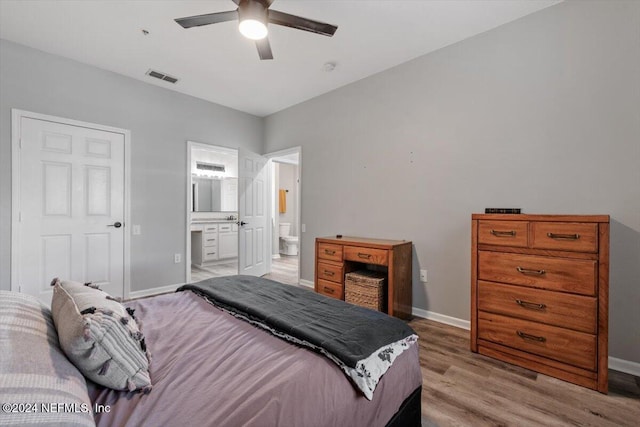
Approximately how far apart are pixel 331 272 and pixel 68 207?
309 centimetres

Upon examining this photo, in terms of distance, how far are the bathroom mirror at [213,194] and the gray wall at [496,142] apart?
326 cm

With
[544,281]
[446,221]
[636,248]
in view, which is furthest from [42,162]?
[636,248]

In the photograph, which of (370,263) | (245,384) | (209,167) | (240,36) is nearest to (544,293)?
(370,263)

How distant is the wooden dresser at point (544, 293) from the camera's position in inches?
70.1

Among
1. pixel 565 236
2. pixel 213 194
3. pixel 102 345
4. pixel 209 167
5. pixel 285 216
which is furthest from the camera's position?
pixel 285 216

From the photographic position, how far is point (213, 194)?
20.6 ft

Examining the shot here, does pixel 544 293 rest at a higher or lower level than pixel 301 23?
lower

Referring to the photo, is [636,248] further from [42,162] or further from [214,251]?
[214,251]

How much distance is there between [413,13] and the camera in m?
2.38

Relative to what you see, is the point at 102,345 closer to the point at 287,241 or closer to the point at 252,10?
the point at 252,10

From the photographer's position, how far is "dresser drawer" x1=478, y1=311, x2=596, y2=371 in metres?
1.81

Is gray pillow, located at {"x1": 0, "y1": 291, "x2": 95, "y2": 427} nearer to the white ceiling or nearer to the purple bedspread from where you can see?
the purple bedspread

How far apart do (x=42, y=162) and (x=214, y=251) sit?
3216 mm

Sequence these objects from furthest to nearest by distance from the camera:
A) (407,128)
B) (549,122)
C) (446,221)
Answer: (407,128), (446,221), (549,122)
